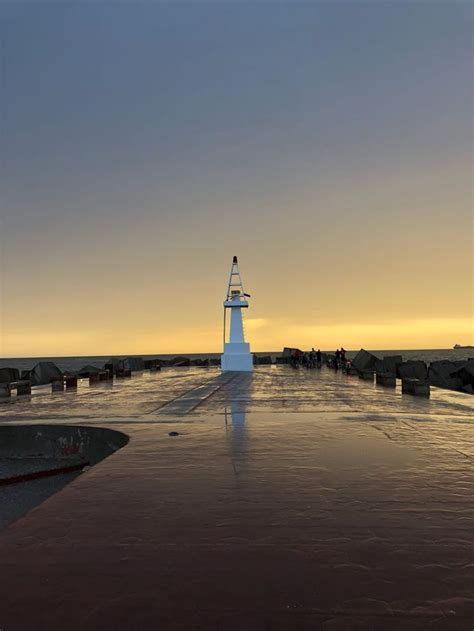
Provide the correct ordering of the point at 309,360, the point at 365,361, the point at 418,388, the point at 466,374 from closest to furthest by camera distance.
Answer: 1. the point at 418,388
2. the point at 466,374
3. the point at 365,361
4. the point at 309,360

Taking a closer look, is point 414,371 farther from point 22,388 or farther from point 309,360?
point 22,388

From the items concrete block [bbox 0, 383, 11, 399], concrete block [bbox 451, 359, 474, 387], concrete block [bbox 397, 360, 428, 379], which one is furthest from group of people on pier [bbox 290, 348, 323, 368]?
concrete block [bbox 0, 383, 11, 399]

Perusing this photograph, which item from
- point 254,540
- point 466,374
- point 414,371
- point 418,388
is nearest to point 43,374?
point 414,371

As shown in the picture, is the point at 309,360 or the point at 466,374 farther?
the point at 309,360

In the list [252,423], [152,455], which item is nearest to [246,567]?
[152,455]

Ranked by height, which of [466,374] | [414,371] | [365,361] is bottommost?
[466,374]

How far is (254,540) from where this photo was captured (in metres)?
3.76

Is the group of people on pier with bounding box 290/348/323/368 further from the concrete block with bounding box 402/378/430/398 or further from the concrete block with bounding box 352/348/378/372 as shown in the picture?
the concrete block with bounding box 402/378/430/398

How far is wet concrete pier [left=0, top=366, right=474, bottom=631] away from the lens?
274 cm

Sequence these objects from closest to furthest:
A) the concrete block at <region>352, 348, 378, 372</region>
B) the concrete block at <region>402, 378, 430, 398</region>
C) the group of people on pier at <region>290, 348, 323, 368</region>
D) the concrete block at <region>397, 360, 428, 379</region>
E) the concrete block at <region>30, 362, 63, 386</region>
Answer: the concrete block at <region>402, 378, 430, 398</region> → the concrete block at <region>30, 362, 63, 386</region> → the concrete block at <region>397, 360, 428, 379</region> → the concrete block at <region>352, 348, 378, 372</region> → the group of people on pier at <region>290, 348, 323, 368</region>

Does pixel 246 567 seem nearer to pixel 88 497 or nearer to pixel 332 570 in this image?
pixel 332 570

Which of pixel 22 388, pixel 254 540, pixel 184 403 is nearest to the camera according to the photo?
pixel 254 540

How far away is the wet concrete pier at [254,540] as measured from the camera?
8.99 ft

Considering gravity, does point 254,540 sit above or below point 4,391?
below
